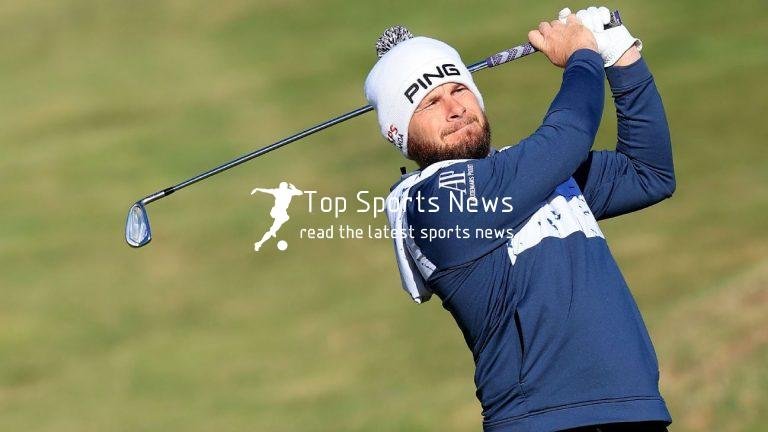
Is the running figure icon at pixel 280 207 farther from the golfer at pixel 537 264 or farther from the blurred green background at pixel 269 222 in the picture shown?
the golfer at pixel 537 264

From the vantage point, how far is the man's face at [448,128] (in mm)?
4668

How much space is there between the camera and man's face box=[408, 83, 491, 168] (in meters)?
4.67

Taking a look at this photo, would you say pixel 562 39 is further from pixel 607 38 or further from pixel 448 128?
pixel 448 128

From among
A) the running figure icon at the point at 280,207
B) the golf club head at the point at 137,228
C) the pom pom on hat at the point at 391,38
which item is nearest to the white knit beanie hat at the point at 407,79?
the pom pom on hat at the point at 391,38

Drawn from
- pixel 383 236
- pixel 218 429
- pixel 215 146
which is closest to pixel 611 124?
pixel 383 236

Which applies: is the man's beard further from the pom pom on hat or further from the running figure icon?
the running figure icon

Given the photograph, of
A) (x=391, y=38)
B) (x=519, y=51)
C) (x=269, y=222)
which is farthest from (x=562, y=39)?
(x=269, y=222)

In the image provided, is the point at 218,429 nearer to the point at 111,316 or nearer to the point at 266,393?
the point at 266,393

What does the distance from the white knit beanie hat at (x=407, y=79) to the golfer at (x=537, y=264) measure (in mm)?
138

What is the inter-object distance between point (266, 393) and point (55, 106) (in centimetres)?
1034

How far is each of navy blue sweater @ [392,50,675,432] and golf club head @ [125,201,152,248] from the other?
6.52ft

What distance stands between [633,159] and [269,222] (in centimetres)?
1260

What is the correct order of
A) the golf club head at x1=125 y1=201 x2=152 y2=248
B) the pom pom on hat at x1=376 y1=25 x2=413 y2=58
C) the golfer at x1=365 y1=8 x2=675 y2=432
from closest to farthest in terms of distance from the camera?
the golfer at x1=365 y1=8 x2=675 y2=432
the pom pom on hat at x1=376 y1=25 x2=413 y2=58
the golf club head at x1=125 y1=201 x2=152 y2=248

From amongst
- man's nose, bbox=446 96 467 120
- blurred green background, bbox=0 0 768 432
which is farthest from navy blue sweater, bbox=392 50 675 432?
blurred green background, bbox=0 0 768 432
